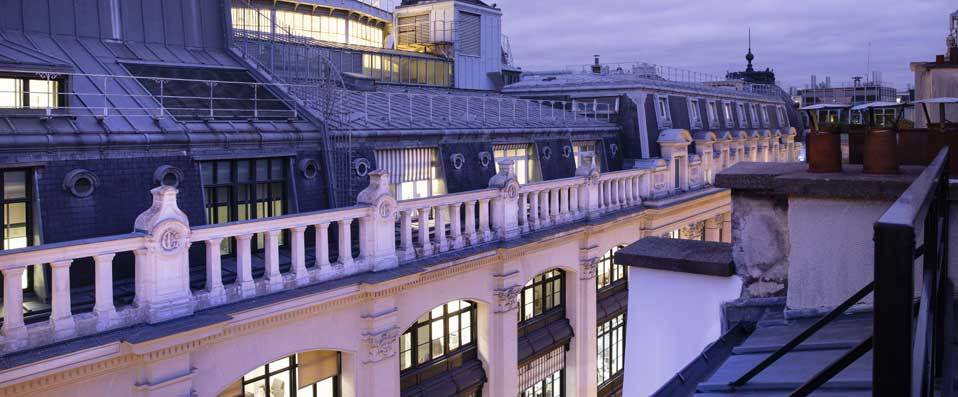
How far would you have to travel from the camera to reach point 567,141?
99.0ft

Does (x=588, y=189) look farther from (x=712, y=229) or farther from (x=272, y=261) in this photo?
(x=712, y=229)

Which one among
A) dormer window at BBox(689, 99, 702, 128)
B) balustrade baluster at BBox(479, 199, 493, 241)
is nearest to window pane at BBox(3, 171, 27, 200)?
balustrade baluster at BBox(479, 199, 493, 241)

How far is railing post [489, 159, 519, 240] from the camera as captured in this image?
22.2 metres

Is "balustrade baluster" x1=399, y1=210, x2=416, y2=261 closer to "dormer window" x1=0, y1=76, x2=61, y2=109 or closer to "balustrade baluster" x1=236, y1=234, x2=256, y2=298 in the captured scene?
"balustrade baluster" x1=236, y1=234, x2=256, y2=298

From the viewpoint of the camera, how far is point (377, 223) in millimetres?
17750

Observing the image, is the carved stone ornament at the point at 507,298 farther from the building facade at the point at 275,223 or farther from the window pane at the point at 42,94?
the window pane at the point at 42,94

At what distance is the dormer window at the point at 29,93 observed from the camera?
1500 cm

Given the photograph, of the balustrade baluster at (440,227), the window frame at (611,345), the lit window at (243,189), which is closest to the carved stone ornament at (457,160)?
the balustrade baluster at (440,227)

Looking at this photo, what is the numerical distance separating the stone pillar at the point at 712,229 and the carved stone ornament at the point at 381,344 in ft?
78.8

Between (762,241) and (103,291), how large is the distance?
33.2 feet

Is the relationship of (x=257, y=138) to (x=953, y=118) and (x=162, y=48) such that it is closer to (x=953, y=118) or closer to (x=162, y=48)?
(x=162, y=48)

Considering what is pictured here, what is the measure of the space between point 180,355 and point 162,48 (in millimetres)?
10402

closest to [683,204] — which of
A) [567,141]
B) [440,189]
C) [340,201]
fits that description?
[567,141]

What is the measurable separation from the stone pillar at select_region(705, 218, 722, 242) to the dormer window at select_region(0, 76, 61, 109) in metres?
30.3
